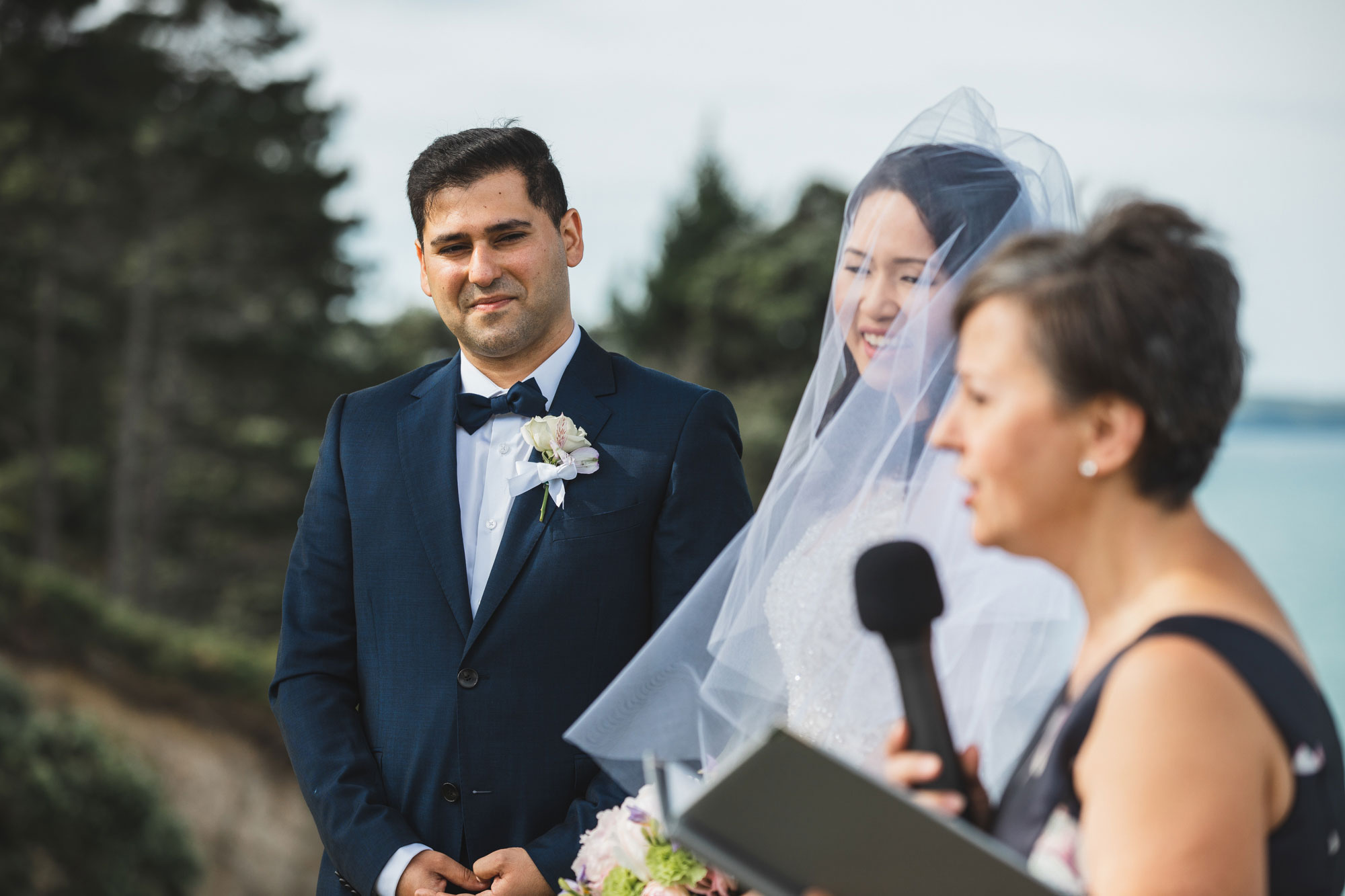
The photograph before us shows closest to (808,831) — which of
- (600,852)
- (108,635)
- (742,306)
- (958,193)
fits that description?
(600,852)

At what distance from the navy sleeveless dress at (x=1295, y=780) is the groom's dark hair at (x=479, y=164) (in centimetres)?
176

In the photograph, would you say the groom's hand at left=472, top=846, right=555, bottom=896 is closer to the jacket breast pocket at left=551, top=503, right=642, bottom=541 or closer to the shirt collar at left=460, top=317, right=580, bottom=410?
the jacket breast pocket at left=551, top=503, right=642, bottom=541

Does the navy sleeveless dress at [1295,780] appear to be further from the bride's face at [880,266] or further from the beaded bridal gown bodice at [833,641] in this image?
the bride's face at [880,266]

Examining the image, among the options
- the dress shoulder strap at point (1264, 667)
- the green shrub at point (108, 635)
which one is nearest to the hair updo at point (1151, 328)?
the dress shoulder strap at point (1264, 667)

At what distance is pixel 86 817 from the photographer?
10180 millimetres

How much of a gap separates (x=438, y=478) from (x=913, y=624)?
145cm

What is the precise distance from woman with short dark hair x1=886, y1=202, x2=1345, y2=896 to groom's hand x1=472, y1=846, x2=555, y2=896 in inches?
46.7

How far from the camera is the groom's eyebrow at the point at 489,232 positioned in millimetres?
2615

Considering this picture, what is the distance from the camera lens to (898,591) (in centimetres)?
147

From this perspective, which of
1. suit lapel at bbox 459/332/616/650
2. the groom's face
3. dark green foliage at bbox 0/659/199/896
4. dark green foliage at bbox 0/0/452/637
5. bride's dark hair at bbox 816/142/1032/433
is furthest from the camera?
dark green foliage at bbox 0/0/452/637

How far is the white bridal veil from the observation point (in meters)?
1.88

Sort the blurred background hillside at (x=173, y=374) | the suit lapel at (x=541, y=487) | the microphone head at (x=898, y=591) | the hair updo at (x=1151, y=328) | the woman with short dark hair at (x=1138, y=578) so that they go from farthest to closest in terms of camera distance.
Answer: the blurred background hillside at (x=173, y=374) → the suit lapel at (x=541, y=487) → the microphone head at (x=898, y=591) → the hair updo at (x=1151, y=328) → the woman with short dark hair at (x=1138, y=578)

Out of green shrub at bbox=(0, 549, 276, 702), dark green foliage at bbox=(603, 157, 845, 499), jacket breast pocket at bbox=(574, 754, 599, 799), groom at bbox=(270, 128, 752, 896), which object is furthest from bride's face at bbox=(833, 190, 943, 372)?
dark green foliage at bbox=(603, 157, 845, 499)

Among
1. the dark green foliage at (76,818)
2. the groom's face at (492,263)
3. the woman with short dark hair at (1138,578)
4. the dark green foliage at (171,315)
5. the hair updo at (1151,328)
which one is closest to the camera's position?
the woman with short dark hair at (1138,578)
